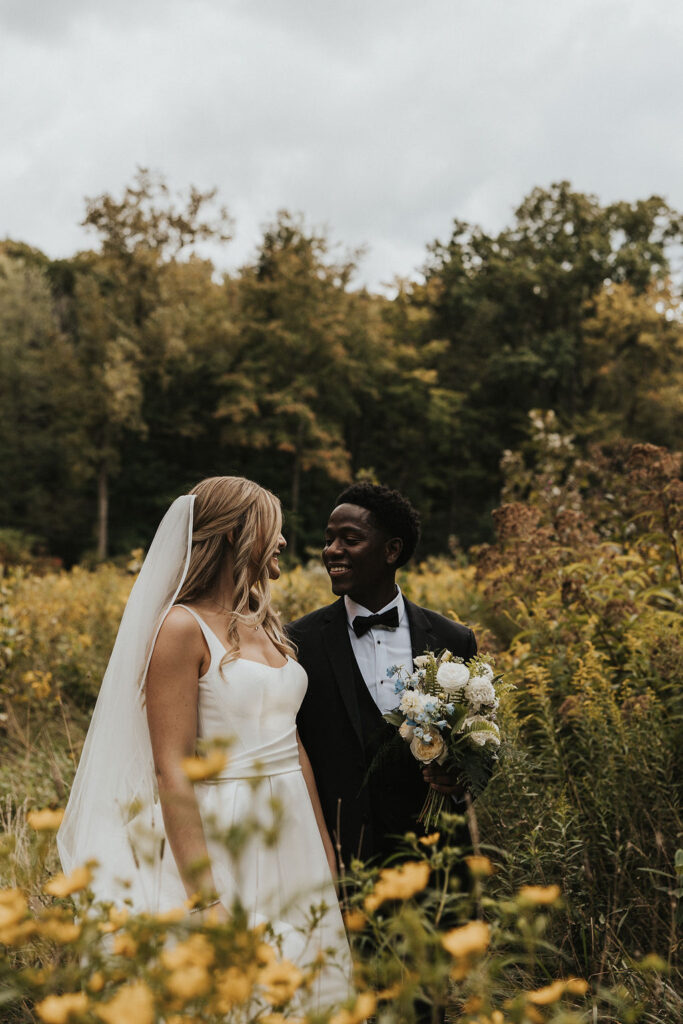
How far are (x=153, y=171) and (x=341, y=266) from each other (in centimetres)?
670

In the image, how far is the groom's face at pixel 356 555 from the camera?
3.08 m

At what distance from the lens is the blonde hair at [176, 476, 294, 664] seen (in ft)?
8.99

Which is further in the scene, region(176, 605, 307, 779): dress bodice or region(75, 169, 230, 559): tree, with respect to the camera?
region(75, 169, 230, 559): tree

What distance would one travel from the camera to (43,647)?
7090mm

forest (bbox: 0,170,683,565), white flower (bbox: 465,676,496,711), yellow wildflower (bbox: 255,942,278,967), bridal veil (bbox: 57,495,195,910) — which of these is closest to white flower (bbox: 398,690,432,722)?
white flower (bbox: 465,676,496,711)

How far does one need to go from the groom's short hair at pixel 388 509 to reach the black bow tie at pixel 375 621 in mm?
253

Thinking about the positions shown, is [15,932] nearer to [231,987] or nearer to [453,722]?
[231,987]

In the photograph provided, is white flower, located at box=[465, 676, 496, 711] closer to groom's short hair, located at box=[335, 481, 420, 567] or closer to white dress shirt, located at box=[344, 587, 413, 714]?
white dress shirt, located at box=[344, 587, 413, 714]

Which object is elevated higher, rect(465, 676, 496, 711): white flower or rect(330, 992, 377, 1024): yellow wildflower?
rect(465, 676, 496, 711): white flower

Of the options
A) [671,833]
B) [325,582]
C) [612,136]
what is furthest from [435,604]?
[612,136]

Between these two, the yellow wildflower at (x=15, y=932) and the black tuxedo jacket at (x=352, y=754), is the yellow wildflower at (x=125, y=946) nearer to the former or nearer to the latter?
the yellow wildflower at (x=15, y=932)

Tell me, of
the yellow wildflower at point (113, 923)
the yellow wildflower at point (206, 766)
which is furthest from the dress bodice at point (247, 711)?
the yellow wildflower at point (206, 766)

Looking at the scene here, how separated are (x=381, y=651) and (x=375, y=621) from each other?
119mm

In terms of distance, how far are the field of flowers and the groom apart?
0.19 meters
